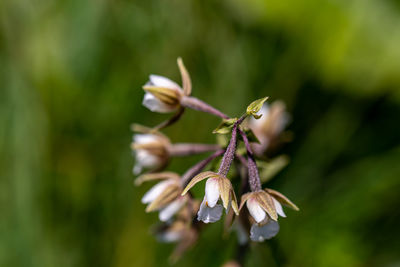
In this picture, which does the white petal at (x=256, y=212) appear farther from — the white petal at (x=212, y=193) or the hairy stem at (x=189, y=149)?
the hairy stem at (x=189, y=149)

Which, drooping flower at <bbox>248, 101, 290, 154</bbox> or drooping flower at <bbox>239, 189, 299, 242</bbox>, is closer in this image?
drooping flower at <bbox>239, 189, 299, 242</bbox>

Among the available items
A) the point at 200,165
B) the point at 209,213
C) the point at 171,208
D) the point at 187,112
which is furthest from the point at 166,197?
the point at 187,112

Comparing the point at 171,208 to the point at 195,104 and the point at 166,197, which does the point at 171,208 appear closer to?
the point at 166,197

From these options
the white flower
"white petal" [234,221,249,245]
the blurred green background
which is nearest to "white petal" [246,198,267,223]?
"white petal" [234,221,249,245]

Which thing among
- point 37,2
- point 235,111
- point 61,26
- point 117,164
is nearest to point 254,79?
point 235,111

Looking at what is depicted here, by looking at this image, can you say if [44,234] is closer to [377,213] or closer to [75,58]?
[75,58]

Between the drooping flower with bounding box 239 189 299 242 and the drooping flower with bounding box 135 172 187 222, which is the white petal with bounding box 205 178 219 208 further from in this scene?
the drooping flower with bounding box 135 172 187 222

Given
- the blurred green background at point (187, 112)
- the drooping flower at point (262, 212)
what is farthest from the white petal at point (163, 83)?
the blurred green background at point (187, 112)
